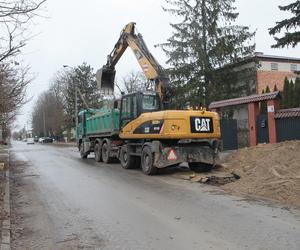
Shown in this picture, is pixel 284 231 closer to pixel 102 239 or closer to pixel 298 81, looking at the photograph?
pixel 102 239

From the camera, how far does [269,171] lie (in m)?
13.8

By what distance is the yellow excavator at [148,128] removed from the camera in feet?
54.6

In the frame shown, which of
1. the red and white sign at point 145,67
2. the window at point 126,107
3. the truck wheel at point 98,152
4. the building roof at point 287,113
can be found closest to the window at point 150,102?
the window at point 126,107

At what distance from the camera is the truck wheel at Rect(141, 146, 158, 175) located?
17.0 meters

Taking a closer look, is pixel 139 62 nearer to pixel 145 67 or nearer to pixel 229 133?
pixel 145 67

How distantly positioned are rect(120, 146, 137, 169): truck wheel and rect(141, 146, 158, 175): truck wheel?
6.54 ft

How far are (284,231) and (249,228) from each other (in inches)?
23.5

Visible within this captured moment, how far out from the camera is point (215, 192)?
12406mm

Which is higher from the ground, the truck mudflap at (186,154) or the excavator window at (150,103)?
the excavator window at (150,103)

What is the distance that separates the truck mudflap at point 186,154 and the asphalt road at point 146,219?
7.36ft

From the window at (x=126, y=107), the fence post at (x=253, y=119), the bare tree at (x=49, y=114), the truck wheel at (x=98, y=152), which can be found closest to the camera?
the window at (x=126, y=107)

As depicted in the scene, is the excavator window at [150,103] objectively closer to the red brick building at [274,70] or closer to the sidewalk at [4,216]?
the sidewalk at [4,216]

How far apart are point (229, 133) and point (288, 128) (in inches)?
219

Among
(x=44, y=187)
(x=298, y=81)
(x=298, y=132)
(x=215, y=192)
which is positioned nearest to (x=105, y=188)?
(x=44, y=187)
